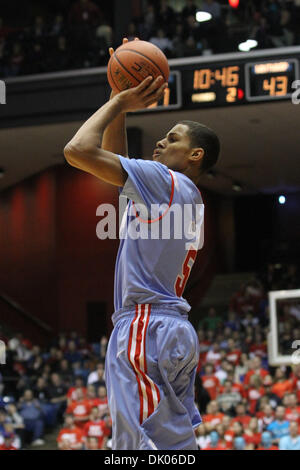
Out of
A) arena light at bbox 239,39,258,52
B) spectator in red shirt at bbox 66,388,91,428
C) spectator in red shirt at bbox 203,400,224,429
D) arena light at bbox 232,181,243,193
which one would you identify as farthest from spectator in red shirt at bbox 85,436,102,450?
arena light at bbox 232,181,243,193

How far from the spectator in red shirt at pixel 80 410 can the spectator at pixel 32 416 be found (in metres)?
0.59

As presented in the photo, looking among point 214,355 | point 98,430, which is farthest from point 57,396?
point 214,355

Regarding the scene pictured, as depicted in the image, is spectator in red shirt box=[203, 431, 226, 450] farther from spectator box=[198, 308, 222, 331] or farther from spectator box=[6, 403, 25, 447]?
spectator box=[198, 308, 222, 331]

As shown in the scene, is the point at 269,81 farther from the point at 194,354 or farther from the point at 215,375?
the point at 194,354

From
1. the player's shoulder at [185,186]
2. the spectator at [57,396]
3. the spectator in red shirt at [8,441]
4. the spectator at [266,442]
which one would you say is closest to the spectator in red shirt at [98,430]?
the spectator in red shirt at [8,441]

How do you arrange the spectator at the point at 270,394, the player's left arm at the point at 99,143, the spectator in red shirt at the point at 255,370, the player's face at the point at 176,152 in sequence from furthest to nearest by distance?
Answer: the spectator in red shirt at the point at 255,370, the spectator at the point at 270,394, the player's face at the point at 176,152, the player's left arm at the point at 99,143

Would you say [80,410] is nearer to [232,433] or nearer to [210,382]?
[210,382]

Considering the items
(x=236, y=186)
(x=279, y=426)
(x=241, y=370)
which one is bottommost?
(x=279, y=426)

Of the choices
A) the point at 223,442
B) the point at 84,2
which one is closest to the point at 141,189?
the point at 223,442

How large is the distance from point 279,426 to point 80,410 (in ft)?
10.7

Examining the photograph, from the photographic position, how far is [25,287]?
60.0ft

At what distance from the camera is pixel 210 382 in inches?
491

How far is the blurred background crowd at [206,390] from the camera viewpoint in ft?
35.3

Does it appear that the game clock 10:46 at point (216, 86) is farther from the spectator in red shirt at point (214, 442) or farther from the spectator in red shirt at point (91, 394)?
the spectator in red shirt at point (214, 442)
